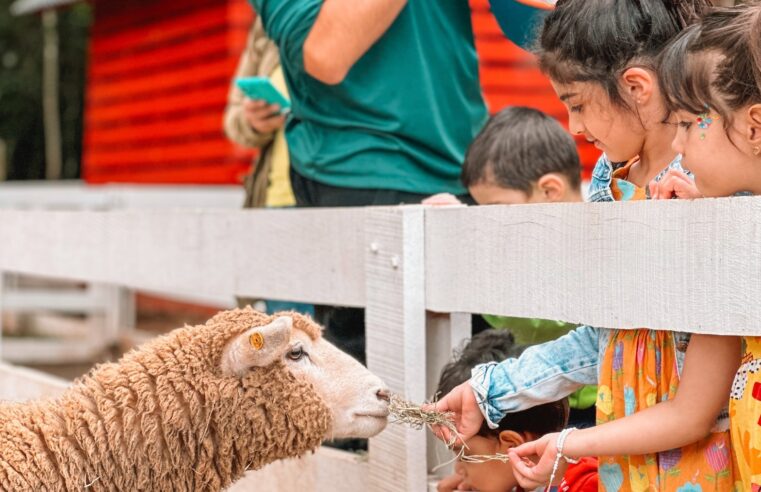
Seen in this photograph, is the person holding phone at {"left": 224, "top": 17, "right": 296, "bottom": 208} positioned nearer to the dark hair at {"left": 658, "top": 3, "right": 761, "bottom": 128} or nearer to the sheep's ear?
the sheep's ear

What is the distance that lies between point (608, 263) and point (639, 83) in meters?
0.42

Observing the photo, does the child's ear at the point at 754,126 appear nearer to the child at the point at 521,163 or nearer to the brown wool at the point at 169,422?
the brown wool at the point at 169,422

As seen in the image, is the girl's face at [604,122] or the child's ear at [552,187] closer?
the girl's face at [604,122]

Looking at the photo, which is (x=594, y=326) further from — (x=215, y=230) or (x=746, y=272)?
(x=215, y=230)

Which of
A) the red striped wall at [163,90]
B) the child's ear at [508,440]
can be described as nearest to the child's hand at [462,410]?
the child's ear at [508,440]

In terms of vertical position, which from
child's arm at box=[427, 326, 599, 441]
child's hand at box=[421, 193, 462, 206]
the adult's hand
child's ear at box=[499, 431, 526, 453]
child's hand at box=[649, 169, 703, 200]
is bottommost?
child's ear at box=[499, 431, 526, 453]

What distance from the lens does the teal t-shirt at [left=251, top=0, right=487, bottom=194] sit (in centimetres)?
354

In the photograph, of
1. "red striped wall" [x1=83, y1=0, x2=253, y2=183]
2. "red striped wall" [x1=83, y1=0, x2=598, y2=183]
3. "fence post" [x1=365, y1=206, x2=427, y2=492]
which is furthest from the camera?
"red striped wall" [x1=83, y1=0, x2=253, y2=183]

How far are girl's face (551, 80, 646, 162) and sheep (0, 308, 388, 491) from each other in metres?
0.81

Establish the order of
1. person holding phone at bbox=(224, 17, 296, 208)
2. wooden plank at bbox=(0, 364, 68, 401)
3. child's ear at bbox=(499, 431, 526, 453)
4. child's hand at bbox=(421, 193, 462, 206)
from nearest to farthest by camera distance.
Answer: child's ear at bbox=(499, 431, 526, 453) < child's hand at bbox=(421, 193, 462, 206) < wooden plank at bbox=(0, 364, 68, 401) < person holding phone at bbox=(224, 17, 296, 208)

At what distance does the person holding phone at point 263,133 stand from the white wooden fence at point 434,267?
42 cm

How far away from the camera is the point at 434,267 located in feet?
9.36

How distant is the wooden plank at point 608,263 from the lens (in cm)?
199

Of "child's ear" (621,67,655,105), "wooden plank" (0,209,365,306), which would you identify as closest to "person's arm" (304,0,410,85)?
"wooden plank" (0,209,365,306)
